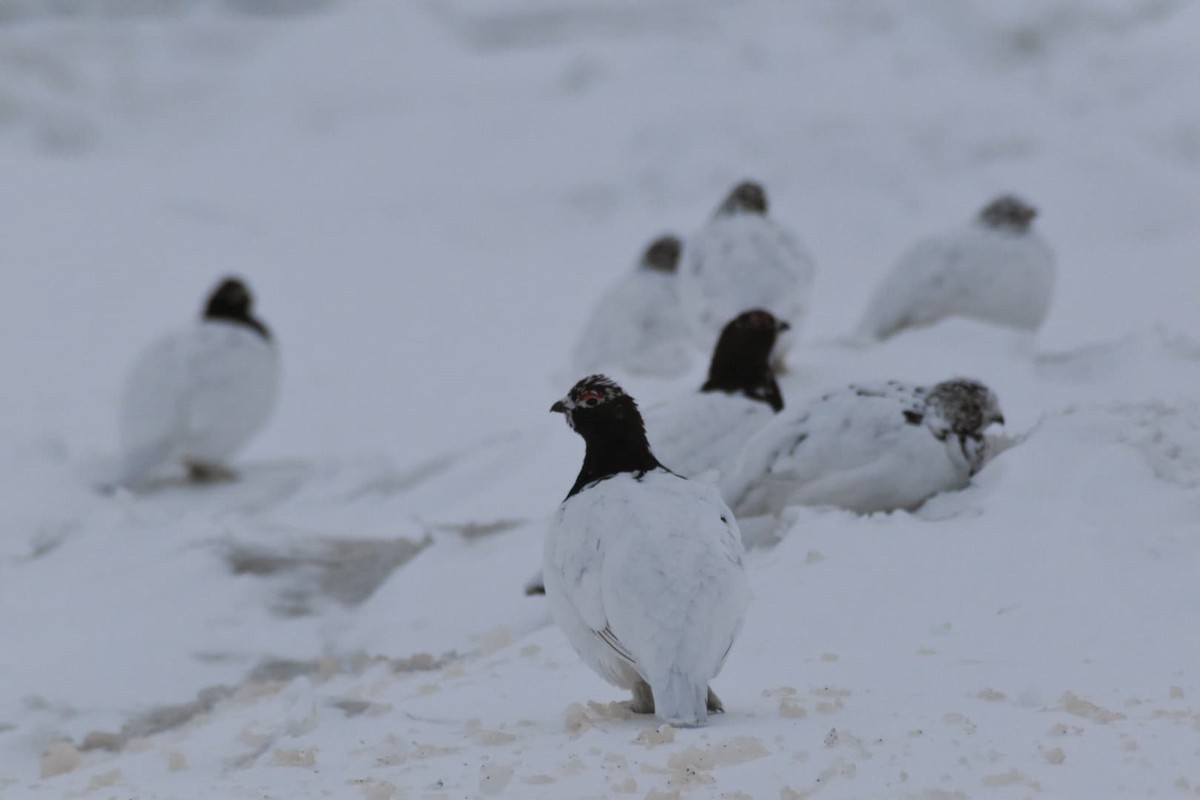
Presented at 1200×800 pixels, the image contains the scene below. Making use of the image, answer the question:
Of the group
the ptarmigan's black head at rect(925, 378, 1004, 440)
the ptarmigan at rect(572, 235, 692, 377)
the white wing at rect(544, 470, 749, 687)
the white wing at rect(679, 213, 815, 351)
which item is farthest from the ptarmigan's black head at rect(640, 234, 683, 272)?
A: the white wing at rect(544, 470, 749, 687)

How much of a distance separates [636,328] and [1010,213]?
78.7 inches

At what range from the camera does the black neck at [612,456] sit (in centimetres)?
330

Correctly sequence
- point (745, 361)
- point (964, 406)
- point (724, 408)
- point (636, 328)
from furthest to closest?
point (636, 328) → point (745, 361) → point (724, 408) → point (964, 406)

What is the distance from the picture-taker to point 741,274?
262 inches

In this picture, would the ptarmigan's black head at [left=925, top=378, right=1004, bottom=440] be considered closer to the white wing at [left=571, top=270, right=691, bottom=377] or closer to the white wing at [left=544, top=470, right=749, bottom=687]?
the white wing at [left=544, top=470, right=749, bottom=687]

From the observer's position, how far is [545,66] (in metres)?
17.4

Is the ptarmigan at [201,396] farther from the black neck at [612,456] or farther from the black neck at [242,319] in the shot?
the black neck at [612,456]

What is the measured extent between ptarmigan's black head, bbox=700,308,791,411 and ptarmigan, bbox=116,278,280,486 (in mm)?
3458

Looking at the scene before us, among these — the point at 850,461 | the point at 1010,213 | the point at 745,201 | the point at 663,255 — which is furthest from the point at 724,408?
the point at 663,255

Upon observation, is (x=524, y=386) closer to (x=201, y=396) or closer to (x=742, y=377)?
(x=201, y=396)

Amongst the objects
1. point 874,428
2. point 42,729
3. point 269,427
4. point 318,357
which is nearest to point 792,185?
point 318,357

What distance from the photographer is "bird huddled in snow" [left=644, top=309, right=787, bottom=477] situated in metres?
4.80

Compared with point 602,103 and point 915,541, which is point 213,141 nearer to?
point 602,103

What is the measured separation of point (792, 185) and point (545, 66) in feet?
15.8
